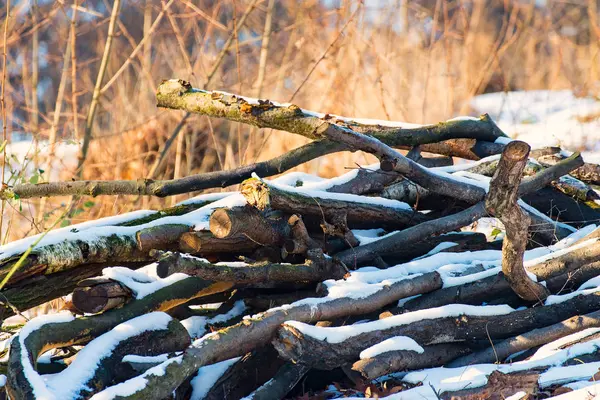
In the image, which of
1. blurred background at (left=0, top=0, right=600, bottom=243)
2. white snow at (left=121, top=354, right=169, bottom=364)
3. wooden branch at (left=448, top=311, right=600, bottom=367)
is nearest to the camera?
white snow at (left=121, top=354, right=169, bottom=364)

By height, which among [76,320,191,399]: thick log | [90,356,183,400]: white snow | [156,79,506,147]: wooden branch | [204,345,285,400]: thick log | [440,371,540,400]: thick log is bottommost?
[204,345,285,400]: thick log

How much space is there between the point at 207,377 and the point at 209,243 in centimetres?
72

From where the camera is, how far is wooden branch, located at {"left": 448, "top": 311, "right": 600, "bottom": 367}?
11.6ft

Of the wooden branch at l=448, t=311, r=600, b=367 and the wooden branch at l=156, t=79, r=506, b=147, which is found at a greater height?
the wooden branch at l=156, t=79, r=506, b=147

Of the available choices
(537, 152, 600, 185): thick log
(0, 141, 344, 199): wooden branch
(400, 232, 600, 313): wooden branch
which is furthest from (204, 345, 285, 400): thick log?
(537, 152, 600, 185): thick log

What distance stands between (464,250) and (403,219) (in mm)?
440

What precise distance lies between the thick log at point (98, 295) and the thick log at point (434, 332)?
0.82 m

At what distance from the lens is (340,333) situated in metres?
3.31

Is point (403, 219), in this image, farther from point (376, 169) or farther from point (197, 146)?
point (197, 146)

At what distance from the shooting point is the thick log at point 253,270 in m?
3.12

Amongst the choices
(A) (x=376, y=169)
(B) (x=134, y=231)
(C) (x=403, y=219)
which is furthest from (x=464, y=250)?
(B) (x=134, y=231)

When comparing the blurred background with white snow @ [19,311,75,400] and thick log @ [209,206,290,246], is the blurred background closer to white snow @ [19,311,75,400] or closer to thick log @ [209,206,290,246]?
thick log @ [209,206,290,246]

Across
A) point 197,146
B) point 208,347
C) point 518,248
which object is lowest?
point 197,146

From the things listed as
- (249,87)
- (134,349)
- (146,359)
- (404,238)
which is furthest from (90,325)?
(249,87)
